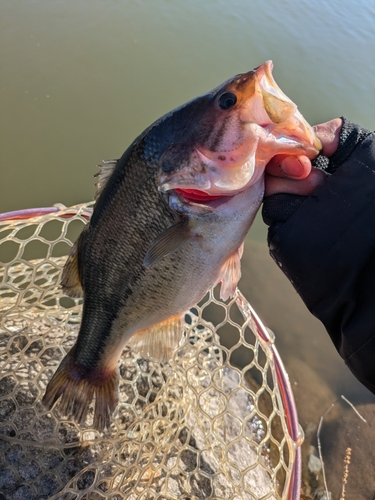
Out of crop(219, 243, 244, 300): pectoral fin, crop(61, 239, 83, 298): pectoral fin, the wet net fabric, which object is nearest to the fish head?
crop(219, 243, 244, 300): pectoral fin

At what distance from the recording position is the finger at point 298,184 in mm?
1426

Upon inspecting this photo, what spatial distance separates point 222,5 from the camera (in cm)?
793

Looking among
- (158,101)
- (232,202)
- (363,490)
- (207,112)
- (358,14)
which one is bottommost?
(363,490)

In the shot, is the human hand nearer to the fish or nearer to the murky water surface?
the fish

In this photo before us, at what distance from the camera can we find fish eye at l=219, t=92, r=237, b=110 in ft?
4.65

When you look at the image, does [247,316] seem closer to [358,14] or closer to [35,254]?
[35,254]

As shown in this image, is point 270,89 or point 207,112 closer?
point 270,89

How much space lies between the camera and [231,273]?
1719mm

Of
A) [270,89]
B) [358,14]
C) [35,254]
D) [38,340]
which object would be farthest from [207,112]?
[358,14]

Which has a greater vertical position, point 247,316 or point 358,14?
point 358,14

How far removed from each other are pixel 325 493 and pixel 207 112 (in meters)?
2.99

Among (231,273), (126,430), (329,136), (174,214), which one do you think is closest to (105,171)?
(174,214)

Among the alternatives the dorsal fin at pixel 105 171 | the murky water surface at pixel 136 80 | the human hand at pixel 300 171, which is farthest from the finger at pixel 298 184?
the murky water surface at pixel 136 80

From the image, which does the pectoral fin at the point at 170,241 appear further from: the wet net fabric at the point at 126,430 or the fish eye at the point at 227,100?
the wet net fabric at the point at 126,430
